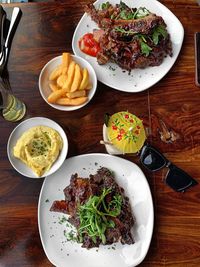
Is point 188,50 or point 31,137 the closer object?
point 31,137

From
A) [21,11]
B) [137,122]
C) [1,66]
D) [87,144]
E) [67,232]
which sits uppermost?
[21,11]

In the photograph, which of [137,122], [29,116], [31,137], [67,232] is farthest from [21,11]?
[67,232]

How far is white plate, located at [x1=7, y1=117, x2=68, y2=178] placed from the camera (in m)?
1.66

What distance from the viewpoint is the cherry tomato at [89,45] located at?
1765 mm

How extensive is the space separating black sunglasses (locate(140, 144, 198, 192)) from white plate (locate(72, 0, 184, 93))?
282 millimetres

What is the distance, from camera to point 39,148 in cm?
168

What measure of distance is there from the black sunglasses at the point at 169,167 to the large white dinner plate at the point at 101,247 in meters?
0.06

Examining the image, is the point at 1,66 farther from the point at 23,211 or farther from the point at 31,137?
the point at 23,211

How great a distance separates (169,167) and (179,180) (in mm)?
68

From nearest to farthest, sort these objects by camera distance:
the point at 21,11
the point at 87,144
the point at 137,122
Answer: the point at 137,122, the point at 87,144, the point at 21,11

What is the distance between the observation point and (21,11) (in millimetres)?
1846

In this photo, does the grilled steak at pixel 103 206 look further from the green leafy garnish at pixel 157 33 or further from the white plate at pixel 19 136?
the green leafy garnish at pixel 157 33

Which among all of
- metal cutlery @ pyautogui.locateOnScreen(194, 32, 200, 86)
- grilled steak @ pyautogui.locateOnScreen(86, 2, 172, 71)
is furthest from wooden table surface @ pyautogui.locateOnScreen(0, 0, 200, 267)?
grilled steak @ pyautogui.locateOnScreen(86, 2, 172, 71)

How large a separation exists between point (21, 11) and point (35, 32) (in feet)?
0.40
